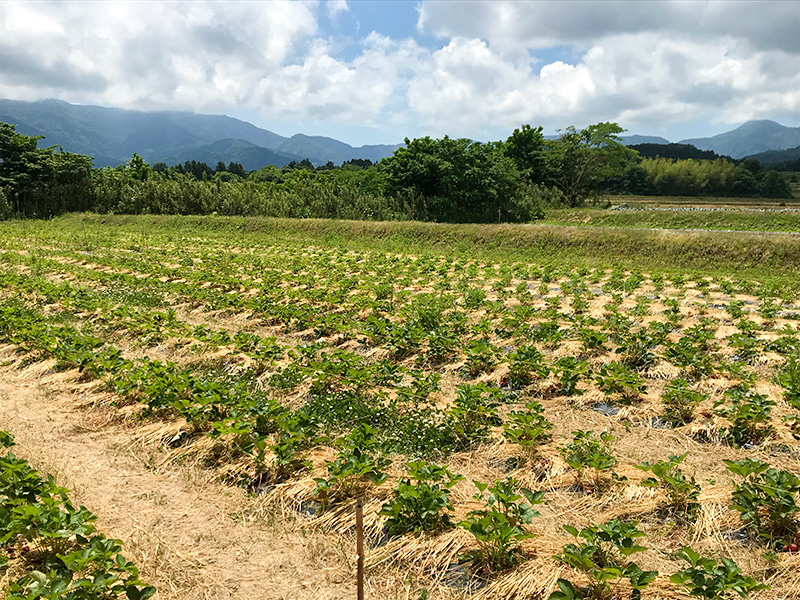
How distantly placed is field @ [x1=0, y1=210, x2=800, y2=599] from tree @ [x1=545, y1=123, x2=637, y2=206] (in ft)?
105

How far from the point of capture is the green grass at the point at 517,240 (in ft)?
52.9

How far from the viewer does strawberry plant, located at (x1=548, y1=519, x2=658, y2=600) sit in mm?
2928

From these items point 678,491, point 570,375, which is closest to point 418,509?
point 678,491

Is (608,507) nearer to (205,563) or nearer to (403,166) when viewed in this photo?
(205,563)

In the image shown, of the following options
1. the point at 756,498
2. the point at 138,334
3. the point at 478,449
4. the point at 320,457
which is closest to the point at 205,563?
the point at 320,457

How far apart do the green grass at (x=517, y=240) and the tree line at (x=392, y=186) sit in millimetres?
4414

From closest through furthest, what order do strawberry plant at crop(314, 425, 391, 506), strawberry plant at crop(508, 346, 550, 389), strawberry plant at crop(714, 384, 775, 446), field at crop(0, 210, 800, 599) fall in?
field at crop(0, 210, 800, 599) → strawberry plant at crop(314, 425, 391, 506) → strawberry plant at crop(714, 384, 775, 446) → strawberry plant at crop(508, 346, 550, 389)

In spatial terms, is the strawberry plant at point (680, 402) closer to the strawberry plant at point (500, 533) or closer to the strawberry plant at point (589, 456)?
the strawberry plant at point (589, 456)

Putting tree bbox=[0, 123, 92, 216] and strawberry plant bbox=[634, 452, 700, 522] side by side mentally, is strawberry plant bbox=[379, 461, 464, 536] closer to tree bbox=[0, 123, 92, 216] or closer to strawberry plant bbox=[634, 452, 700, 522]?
strawberry plant bbox=[634, 452, 700, 522]

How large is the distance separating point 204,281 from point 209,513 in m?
9.89

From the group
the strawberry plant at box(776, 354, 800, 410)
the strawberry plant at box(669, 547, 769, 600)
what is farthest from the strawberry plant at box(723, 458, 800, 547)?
the strawberry plant at box(776, 354, 800, 410)

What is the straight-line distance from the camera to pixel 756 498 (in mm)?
3646

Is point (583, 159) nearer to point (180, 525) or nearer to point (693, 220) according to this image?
point (693, 220)

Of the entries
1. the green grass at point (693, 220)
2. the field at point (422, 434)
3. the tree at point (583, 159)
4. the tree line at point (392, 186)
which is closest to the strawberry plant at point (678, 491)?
the field at point (422, 434)
